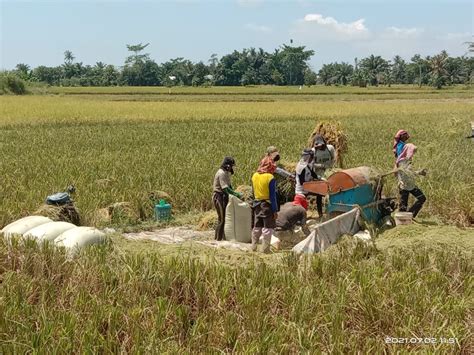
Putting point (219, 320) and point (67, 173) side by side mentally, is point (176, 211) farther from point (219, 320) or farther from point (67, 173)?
point (219, 320)

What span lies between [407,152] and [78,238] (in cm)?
480

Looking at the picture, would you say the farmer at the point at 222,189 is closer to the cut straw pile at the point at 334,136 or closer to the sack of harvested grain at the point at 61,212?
the sack of harvested grain at the point at 61,212

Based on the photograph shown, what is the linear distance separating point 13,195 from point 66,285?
4.63m

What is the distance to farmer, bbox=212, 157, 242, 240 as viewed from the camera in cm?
729

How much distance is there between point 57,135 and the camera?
19422 mm

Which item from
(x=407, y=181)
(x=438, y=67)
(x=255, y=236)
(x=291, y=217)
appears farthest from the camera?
(x=438, y=67)

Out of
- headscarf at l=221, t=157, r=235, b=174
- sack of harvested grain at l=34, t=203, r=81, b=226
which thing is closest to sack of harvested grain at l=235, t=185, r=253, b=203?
headscarf at l=221, t=157, r=235, b=174

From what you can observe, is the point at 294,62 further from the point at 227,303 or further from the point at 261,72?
the point at 227,303

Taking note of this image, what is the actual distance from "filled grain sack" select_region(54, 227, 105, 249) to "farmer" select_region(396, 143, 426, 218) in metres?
4.28

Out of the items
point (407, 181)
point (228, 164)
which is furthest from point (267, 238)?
point (407, 181)

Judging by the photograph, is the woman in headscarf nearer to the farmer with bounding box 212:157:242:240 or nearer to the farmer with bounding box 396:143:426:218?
Answer: the farmer with bounding box 212:157:242:240

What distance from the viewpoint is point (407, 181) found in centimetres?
755

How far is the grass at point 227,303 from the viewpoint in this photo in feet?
11.4

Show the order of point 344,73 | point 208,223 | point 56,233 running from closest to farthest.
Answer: point 56,233
point 208,223
point 344,73
